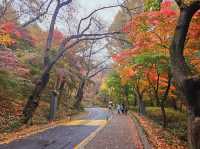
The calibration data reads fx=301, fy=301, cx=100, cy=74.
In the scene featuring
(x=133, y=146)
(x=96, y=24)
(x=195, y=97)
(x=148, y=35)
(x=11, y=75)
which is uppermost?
(x=96, y=24)

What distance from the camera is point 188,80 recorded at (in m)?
8.19

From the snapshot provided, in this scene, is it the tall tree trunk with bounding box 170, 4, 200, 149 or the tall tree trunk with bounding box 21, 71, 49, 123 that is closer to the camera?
the tall tree trunk with bounding box 170, 4, 200, 149

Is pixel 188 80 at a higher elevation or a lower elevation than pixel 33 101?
higher

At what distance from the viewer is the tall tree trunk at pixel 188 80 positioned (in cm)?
782

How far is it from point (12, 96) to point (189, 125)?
64.7ft

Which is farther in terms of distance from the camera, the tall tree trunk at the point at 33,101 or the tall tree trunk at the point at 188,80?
the tall tree trunk at the point at 33,101

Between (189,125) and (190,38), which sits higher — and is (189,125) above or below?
below

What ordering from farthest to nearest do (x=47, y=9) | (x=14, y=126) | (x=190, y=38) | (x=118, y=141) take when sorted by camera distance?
(x=47, y=9), (x=14, y=126), (x=190, y=38), (x=118, y=141)

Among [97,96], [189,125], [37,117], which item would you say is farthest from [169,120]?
[97,96]

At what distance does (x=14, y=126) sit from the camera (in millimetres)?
17625

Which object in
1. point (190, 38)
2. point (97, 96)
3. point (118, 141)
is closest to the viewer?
point (118, 141)

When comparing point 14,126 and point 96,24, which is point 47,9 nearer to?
point 96,24

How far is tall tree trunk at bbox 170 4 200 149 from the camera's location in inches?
308

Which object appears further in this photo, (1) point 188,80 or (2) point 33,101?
(2) point 33,101
